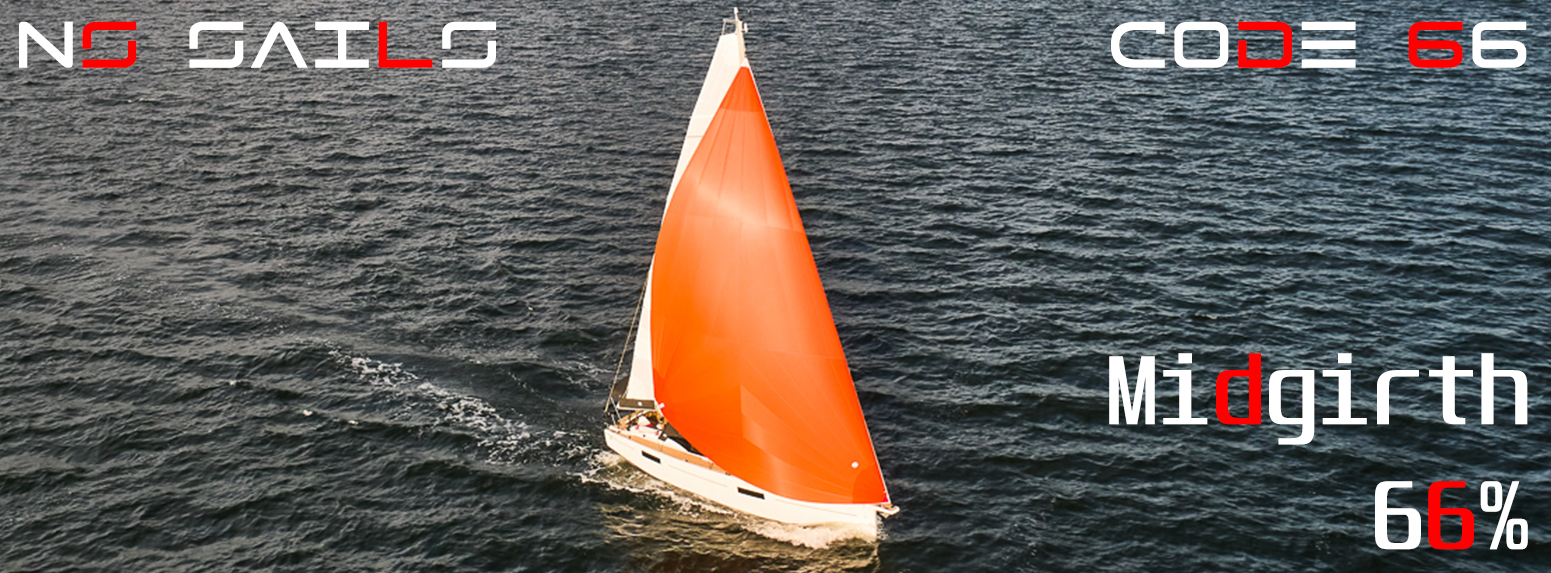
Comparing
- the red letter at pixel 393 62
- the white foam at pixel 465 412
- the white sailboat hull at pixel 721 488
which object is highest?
the red letter at pixel 393 62

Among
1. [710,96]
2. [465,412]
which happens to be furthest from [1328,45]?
[465,412]

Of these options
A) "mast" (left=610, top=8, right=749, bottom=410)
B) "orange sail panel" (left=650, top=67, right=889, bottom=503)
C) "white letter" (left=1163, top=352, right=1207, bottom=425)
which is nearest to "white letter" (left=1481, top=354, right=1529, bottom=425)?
"white letter" (left=1163, top=352, right=1207, bottom=425)

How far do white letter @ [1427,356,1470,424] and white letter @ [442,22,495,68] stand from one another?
224 ft

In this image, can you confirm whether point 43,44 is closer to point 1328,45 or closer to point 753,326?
point 753,326

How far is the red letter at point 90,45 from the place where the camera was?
305 ft

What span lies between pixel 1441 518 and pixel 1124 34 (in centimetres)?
6463

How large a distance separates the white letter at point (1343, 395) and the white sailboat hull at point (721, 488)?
18544 millimetres

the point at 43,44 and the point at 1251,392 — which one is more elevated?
the point at 43,44

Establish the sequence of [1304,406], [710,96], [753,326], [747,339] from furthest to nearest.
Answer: [1304,406], [747,339], [753,326], [710,96]

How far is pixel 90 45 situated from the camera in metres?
97.8

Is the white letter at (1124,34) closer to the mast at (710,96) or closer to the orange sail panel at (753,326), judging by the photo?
the mast at (710,96)

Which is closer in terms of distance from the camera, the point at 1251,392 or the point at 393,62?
the point at 1251,392

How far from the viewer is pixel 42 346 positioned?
51.7 meters

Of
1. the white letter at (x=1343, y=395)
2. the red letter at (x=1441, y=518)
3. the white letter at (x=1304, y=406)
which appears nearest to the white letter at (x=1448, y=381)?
the white letter at (x=1343, y=395)
